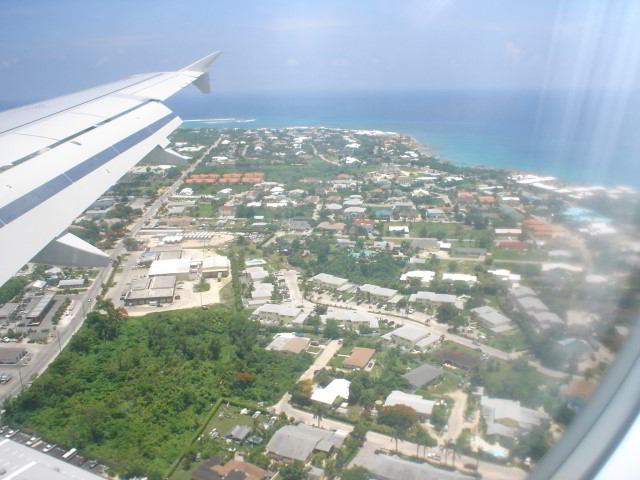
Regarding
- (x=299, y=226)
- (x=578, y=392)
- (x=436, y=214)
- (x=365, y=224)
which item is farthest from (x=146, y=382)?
(x=436, y=214)

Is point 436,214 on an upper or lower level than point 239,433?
lower

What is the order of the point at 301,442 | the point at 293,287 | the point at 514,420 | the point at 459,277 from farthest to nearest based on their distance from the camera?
the point at 293,287
the point at 459,277
the point at 301,442
the point at 514,420

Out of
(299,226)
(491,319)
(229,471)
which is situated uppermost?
(491,319)

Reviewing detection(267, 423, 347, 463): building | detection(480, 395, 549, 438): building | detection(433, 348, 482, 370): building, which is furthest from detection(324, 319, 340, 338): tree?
detection(480, 395, 549, 438): building

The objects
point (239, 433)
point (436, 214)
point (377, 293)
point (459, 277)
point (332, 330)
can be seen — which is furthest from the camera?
point (436, 214)

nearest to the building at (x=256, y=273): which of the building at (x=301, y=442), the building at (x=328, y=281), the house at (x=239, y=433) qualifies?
the building at (x=328, y=281)

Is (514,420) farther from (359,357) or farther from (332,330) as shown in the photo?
(332,330)

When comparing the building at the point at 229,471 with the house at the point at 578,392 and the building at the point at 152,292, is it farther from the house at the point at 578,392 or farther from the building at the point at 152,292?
the building at the point at 152,292
